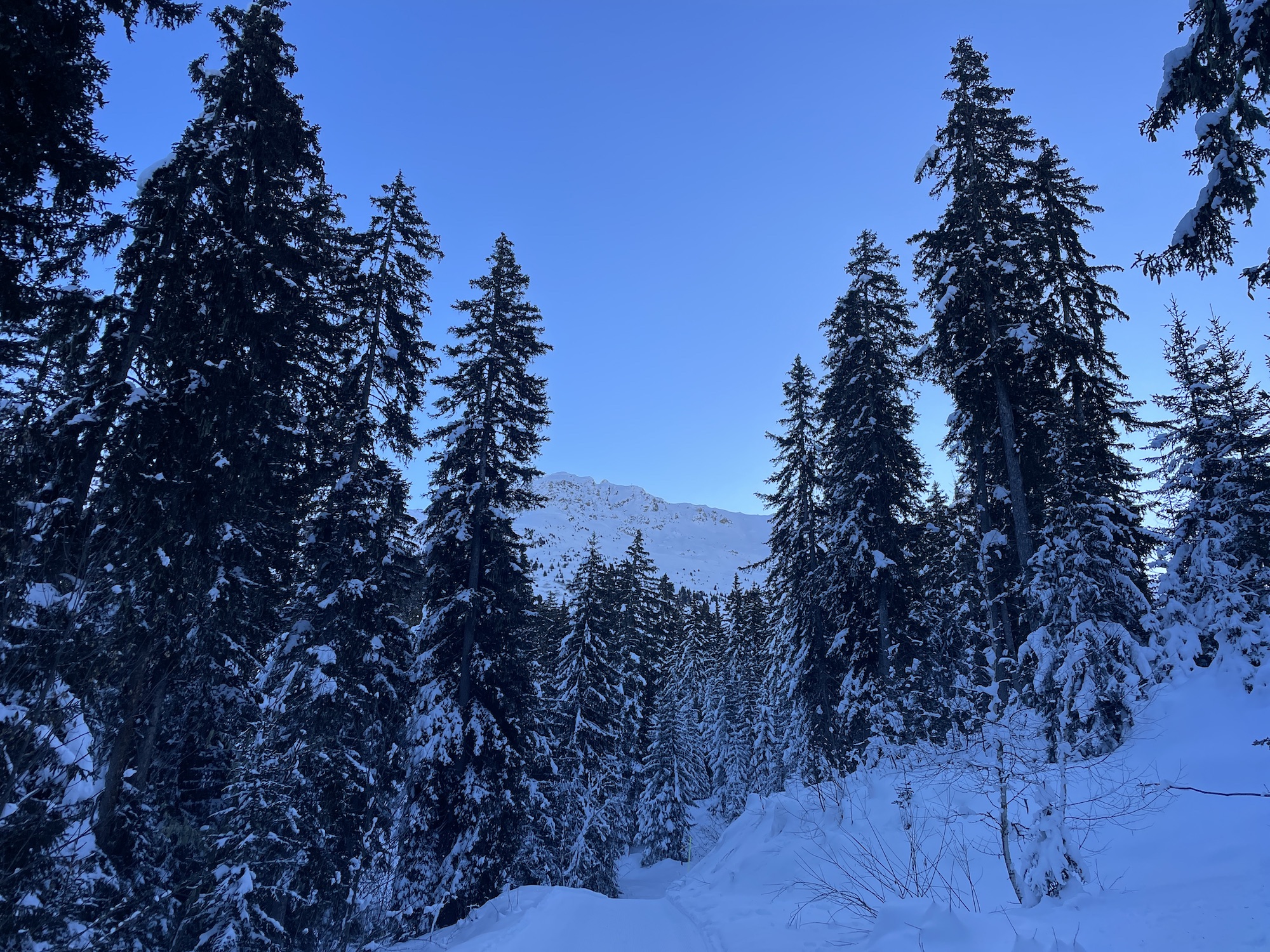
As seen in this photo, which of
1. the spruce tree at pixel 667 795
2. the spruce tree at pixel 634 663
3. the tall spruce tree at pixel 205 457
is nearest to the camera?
the tall spruce tree at pixel 205 457

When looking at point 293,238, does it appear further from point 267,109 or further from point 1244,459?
point 1244,459

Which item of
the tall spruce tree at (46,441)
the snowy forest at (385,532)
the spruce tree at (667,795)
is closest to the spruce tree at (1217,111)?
the snowy forest at (385,532)

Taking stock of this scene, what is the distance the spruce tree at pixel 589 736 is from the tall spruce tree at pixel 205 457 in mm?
15309

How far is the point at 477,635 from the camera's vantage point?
17094mm

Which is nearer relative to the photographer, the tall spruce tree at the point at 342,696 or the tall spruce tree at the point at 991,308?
the tall spruce tree at the point at 342,696

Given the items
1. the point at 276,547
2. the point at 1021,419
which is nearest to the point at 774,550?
the point at 1021,419

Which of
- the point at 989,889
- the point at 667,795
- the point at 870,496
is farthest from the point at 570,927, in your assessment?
the point at 667,795

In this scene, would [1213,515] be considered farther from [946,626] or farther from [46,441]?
[46,441]

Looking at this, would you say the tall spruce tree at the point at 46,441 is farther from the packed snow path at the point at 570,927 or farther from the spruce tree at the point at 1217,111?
the spruce tree at the point at 1217,111

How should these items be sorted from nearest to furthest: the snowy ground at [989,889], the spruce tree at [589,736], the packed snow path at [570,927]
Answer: the snowy ground at [989,889] → the packed snow path at [570,927] → the spruce tree at [589,736]

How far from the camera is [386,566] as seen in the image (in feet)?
43.8

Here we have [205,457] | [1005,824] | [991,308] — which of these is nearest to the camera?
[1005,824]

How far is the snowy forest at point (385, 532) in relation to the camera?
7.26m

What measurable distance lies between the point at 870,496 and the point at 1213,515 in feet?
27.7
